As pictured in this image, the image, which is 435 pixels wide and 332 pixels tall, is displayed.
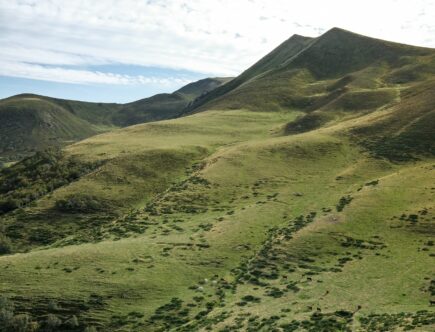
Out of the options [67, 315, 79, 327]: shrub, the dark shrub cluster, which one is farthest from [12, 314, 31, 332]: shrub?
the dark shrub cluster

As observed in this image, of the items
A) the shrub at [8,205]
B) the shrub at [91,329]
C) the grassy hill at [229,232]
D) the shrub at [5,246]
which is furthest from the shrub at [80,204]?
the shrub at [91,329]

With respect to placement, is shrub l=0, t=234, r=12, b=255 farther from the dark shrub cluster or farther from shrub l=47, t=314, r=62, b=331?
shrub l=47, t=314, r=62, b=331

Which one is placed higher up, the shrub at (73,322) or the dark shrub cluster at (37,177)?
the dark shrub cluster at (37,177)

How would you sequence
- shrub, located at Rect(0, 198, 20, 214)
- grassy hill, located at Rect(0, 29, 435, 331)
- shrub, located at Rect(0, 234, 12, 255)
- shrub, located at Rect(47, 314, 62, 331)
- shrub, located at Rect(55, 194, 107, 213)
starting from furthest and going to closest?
shrub, located at Rect(0, 198, 20, 214) < shrub, located at Rect(55, 194, 107, 213) < shrub, located at Rect(0, 234, 12, 255) < shrub, located at Rect(47, 314, 62, 331) < grassy hill, located at Rect(0, 29, 435, 331)

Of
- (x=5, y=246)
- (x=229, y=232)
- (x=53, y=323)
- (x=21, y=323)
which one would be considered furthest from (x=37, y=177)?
(x=53, y=323)

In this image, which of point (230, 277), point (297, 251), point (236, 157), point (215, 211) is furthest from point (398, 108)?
point (230, 277)

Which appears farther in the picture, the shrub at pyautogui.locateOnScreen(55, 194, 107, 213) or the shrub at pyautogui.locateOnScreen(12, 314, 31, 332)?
the shrub at pyautogui.locateOnScreen(55, 194, 107, 213)

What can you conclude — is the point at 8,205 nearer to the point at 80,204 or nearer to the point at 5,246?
the point at 80,204

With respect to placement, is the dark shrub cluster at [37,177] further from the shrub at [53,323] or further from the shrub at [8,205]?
the shrub at [53,323]

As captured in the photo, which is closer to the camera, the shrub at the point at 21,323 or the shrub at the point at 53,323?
the shrub at the point at 21,323
